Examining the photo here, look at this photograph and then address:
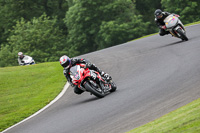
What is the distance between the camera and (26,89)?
18531mm

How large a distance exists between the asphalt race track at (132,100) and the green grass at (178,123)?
565mm

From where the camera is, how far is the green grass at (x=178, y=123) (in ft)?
20.4

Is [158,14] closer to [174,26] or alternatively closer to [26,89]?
[174,26]

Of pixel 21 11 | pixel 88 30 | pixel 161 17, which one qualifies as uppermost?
pixel 21 11

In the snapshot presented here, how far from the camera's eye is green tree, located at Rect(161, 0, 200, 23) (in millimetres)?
48344

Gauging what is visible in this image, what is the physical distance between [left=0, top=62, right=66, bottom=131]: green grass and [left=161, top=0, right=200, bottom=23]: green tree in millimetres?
27819

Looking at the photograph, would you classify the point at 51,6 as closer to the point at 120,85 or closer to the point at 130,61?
the point at 130,61

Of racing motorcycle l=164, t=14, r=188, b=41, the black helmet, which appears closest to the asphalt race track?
racing motorcycle l=164, t=14, r=188, b=41

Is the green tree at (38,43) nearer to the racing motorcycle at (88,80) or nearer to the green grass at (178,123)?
the racing motorcycle at (88,80)

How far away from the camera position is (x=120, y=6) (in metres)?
53.0

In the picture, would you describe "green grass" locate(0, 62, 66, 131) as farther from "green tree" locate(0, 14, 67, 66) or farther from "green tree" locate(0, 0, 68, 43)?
"green tree" locate(0, 0, 68, 43)

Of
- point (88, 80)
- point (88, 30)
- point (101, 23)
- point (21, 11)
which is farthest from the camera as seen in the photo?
point (21, 11)

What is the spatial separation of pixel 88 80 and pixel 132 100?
5.88 feet

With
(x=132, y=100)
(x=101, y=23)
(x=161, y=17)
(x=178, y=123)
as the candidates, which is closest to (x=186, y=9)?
(x=101, y=23)
